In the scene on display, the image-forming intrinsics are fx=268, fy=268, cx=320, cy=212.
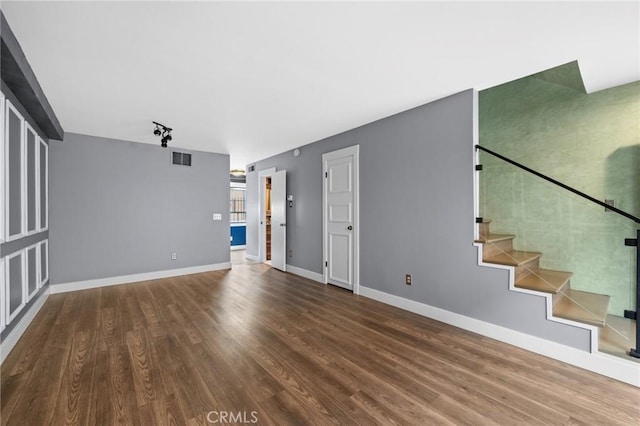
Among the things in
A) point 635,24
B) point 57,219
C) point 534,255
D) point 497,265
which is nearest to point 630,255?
point 534,255

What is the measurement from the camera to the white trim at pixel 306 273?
4.68 metres

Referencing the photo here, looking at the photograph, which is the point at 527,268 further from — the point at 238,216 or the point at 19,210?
the point at 238,216

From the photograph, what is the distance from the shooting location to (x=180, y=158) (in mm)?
5230

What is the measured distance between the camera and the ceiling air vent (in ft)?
16.9


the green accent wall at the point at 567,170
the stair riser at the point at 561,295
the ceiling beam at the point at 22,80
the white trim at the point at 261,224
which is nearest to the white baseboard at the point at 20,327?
the ceiling beam at the point at 22,80

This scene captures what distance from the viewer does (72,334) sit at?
2.72 metres

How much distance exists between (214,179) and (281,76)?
12.2 feet

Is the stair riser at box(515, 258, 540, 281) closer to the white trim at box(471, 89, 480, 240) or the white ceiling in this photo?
the white trim at box(471, 89, 480, 240)

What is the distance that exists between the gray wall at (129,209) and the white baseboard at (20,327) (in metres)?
0.86

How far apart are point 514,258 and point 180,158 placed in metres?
5.52

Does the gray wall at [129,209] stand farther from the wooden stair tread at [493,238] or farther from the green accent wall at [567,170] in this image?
the green accent wall at [567,170]

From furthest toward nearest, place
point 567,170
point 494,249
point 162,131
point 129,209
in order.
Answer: point 129,209 → point 162,131 → point 567,170 → point 494,249

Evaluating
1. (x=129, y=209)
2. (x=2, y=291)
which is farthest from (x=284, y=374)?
(x=129, y=209)

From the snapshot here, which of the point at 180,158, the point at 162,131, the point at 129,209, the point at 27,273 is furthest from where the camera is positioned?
the point at 180,158
